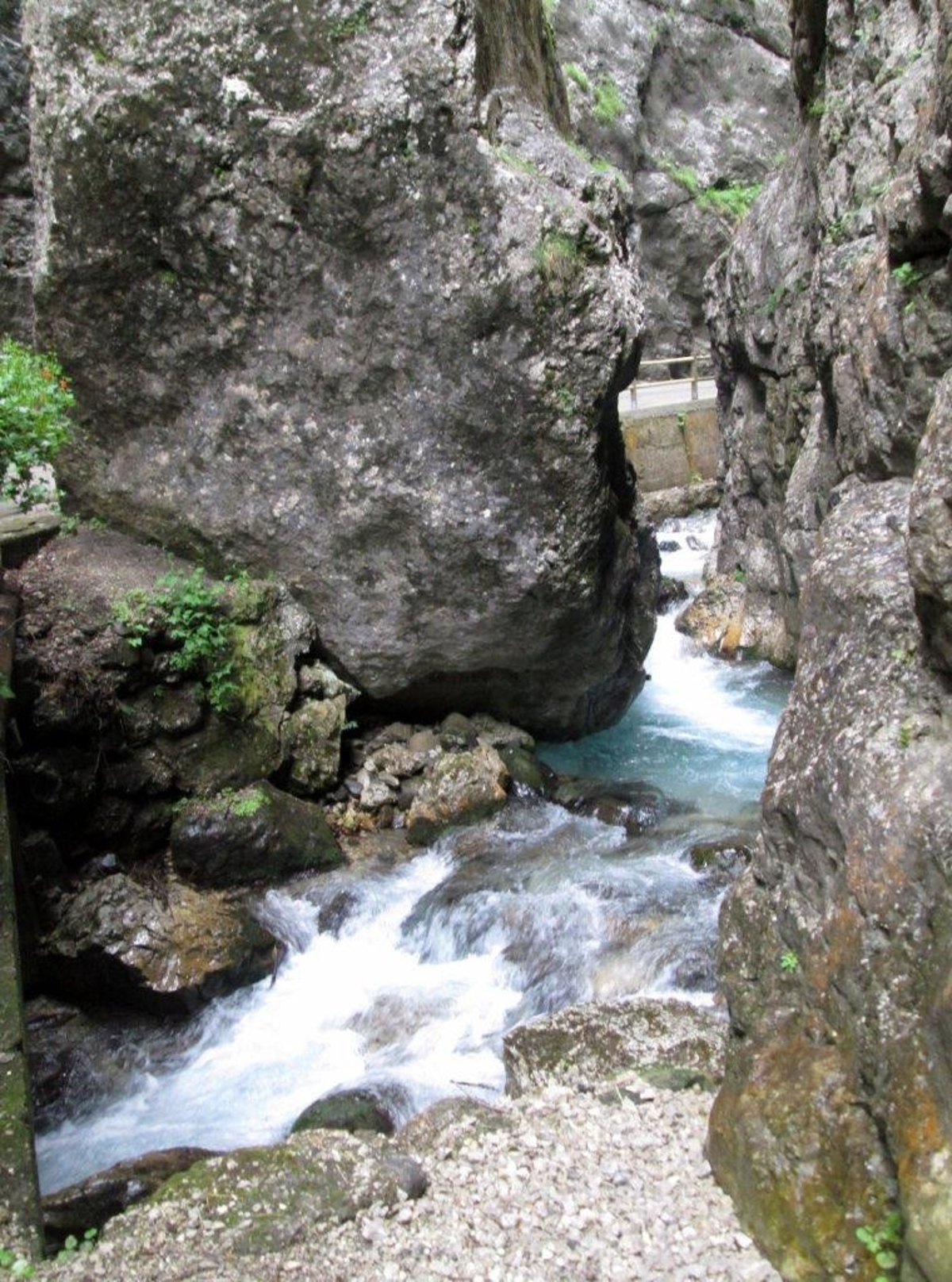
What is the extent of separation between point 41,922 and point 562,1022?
12.7 feet

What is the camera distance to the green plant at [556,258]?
26.3ft

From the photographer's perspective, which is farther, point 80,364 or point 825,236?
point 825,236

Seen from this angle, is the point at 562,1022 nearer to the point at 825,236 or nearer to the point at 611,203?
the point at 611,203

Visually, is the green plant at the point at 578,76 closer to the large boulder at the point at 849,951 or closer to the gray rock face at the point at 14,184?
the gray rock face at the point at 14,184

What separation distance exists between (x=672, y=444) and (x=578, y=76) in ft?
45.9

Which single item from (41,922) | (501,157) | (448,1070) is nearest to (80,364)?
(501,157)

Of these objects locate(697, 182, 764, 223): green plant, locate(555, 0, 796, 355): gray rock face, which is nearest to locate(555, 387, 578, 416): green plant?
locate(555, 0, 796, 355): gray rock face

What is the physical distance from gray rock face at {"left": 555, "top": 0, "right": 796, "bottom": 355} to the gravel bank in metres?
26.9

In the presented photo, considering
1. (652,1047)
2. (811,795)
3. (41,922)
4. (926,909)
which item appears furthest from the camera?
(41,922)

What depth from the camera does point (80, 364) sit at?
8656 millimetres

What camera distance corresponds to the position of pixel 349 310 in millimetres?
8336

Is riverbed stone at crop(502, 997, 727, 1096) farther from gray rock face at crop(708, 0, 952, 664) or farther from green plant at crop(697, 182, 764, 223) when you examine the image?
green plant at crop(697, 182, 764, 223)

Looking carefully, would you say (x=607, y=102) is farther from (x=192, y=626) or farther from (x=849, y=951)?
(x=849, y=951)

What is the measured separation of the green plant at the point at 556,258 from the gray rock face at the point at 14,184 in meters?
5.88
